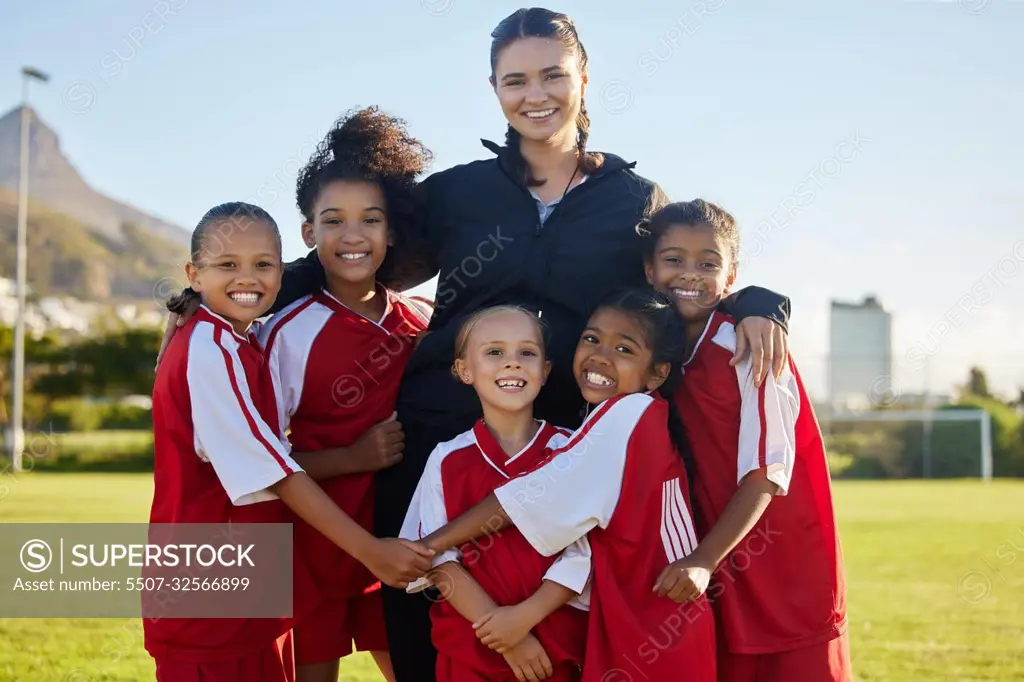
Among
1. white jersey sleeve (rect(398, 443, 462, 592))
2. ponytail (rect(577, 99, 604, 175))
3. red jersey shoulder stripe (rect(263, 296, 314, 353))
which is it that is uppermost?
ponytail (rect(577, 99, 604, 175))

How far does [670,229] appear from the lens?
2.92 meters

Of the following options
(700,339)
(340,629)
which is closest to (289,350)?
(340,629)

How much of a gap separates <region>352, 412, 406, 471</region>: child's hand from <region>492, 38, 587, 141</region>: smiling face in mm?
1051

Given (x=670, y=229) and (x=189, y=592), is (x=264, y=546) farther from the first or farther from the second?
(x=670, y=229)

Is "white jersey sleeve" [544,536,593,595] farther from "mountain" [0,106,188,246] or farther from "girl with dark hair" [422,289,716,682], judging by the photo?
"mountain" [0,106,188,246]

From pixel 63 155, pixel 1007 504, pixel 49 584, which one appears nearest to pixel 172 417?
pixel 49 584

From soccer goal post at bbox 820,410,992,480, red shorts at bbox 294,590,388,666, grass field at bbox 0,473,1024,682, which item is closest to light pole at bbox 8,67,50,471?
grass field at bbox 0,473,1024,682

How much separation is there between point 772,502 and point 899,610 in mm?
4995

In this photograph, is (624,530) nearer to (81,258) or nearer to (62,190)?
(81,258)

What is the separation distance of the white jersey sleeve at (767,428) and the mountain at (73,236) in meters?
139

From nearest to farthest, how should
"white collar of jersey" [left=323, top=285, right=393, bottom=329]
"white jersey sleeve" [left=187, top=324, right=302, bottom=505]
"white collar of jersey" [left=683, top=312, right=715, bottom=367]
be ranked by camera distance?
1. "white jersey sleeve" [left=187, top=324, right=302, bottom=505]
2. "white collar of jersey" [left=683, top=312, right=715, bottom=367]
3. "white collar of jersey" [left=323, top=285, right=393, bottom=329]

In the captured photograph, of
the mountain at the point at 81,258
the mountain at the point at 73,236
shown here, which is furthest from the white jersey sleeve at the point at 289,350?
the mountain at the point at 81,258

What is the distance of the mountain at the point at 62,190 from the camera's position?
180 meters

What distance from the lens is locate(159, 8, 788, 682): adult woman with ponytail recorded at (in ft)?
9.98
